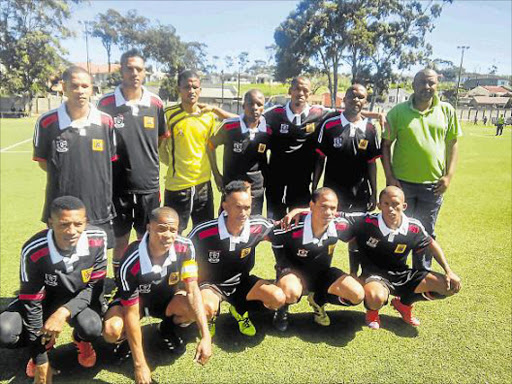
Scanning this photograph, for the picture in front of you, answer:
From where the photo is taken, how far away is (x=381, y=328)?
12.4 feet

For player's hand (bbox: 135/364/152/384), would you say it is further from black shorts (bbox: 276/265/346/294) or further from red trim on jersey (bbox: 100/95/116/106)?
red trim on jersey (bbox: 100/95/116/106)

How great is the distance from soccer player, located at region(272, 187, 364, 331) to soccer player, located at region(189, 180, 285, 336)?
208 mm

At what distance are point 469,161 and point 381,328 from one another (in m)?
12.9

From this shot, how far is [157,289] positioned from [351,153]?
Answer: 2392 mm

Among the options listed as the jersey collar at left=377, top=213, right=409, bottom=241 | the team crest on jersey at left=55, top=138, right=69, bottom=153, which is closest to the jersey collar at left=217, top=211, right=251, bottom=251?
the jersey collar at left=377, top=213, right=409, bottom=241

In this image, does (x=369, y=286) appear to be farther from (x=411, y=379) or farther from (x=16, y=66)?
(x=16, y=66)

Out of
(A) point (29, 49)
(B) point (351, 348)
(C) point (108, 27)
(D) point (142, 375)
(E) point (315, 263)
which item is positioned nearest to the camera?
(D) point (142, 375)

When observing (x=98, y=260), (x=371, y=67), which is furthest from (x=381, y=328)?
(x=371, y=67)

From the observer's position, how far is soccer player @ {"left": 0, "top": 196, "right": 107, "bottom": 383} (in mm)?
2799

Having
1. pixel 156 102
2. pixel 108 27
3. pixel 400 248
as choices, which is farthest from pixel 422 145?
pixel 108 27

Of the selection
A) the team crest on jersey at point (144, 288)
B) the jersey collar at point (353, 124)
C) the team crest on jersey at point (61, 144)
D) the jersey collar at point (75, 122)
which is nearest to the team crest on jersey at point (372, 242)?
the jersey collar at point (353, 124)

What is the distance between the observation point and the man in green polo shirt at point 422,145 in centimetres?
414

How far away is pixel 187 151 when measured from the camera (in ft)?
13.7

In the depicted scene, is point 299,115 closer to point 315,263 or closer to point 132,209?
point 315,263
